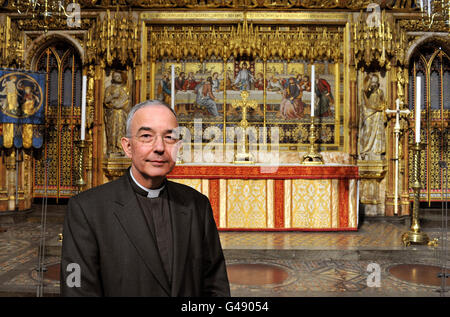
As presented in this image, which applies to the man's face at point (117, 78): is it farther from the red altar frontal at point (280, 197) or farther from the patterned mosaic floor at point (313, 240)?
the patterned mosaic floor at point (313, 240)

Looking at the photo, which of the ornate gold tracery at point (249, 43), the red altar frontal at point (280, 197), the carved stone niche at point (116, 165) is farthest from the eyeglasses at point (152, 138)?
the ornate gold tracery at point (249, 43)

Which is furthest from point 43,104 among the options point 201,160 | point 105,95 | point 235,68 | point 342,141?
point 342,141

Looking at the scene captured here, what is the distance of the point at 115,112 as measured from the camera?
8.87 m

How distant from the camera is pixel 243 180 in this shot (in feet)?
21.6

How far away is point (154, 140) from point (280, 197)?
531 centimetres

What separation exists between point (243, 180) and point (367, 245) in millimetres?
2413

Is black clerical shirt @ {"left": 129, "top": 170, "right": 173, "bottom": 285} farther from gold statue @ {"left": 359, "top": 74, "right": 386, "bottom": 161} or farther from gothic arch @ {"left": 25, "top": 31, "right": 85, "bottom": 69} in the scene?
gothic arch @ {"left": 25, "top": 31, "right": 85, "bottom": 69}

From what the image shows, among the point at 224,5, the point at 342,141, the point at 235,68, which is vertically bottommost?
the point at 342,141

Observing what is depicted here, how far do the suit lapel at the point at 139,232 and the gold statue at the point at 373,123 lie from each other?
8118 millimetres

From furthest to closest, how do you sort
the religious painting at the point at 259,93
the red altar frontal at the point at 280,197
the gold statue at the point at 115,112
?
the religious painting at the point at 259,93 → the gold statue at the point at 115,112 → the red altar frontal at the point at 280,197

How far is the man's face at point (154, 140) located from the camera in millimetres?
1487

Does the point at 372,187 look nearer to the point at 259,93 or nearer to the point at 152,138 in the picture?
the point at 259,93
